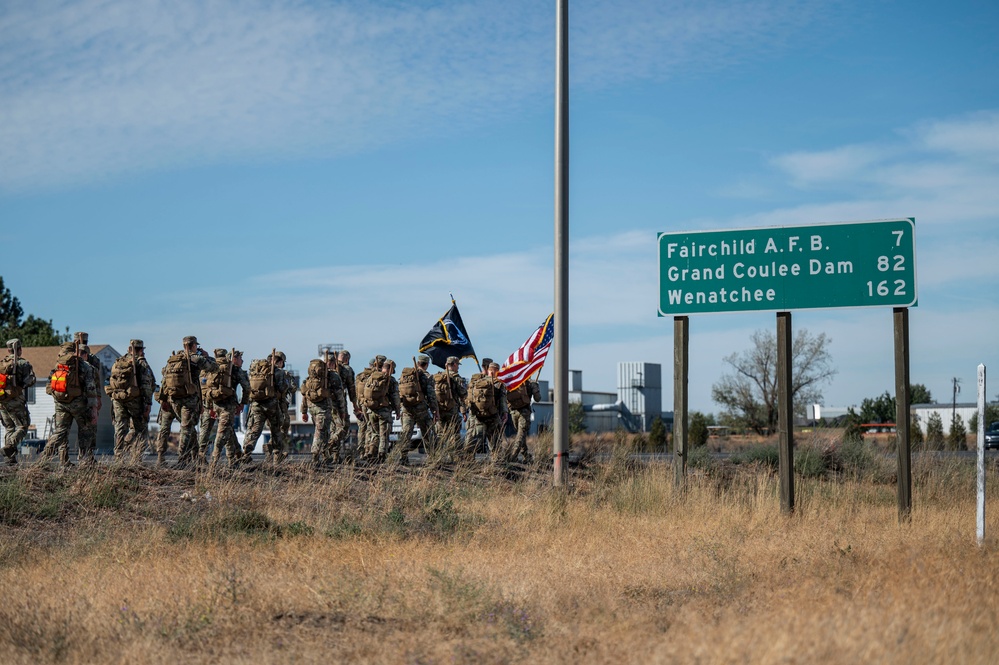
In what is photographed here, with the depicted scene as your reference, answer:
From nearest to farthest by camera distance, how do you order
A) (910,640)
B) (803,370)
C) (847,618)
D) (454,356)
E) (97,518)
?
(910,640) < (847,618) < (97,518) < (454,356) < (803,370)

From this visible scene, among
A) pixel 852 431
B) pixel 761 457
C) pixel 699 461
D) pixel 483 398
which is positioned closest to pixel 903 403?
pixel 699 461

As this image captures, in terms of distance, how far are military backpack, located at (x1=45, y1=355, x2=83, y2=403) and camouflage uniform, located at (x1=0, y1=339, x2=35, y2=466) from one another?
52cm

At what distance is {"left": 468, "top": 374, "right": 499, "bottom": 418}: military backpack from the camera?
2008 centimetres

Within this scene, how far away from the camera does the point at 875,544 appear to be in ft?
33.2

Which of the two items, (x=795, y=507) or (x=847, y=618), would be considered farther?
(x=795, y=507)

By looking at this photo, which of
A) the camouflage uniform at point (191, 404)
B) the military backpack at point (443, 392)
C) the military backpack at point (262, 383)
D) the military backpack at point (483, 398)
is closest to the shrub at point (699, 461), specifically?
the military backpack at point (483, 398)

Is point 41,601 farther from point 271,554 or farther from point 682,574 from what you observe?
point 682,574

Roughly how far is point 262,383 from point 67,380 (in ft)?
9.79

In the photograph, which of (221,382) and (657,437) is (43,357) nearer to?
(657,437)

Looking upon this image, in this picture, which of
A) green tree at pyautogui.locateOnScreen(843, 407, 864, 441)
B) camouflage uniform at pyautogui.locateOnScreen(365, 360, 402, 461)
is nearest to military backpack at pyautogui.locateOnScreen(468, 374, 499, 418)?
camouflage uniform at pyautogui.locateOnScreen(365, 360, 402, 461)

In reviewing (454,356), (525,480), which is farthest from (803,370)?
(525,480)

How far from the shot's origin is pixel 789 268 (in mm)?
13500

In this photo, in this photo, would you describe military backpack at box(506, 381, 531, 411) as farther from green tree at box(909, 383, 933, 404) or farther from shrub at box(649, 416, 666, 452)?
green tree at box(909, 383, 933, 404)

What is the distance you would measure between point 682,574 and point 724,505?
4719 mm
